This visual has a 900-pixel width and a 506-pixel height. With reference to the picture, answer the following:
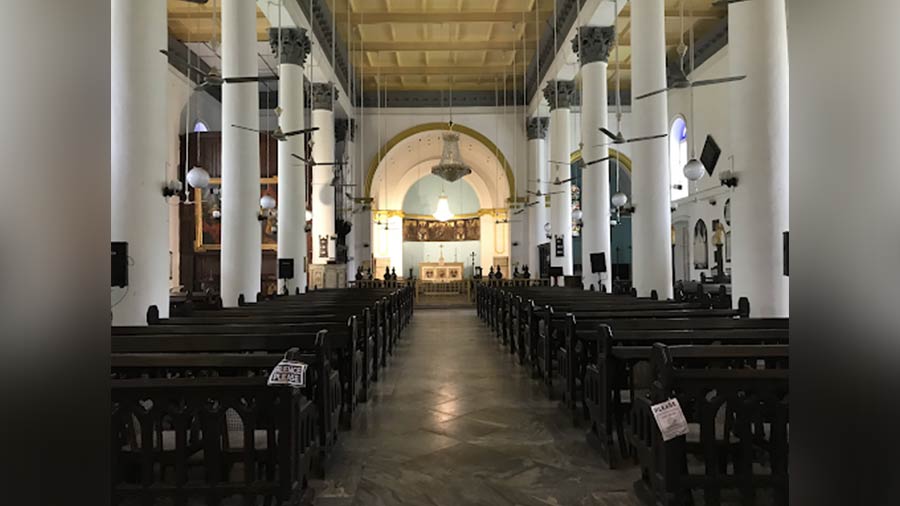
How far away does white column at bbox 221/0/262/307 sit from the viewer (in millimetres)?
9188

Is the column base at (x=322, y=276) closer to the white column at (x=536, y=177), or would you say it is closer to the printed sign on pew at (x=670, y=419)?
the white column at (x=536, y=177)

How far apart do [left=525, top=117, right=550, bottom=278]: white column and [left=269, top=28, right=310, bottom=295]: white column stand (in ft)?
34.7

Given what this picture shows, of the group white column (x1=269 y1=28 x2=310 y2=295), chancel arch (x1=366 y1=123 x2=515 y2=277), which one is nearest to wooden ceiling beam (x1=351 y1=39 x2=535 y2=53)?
white column (x1=269 y1=28 x2=310 y2=295)

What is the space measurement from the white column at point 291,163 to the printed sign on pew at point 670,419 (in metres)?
11.0

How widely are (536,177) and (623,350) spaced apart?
18.4 metres

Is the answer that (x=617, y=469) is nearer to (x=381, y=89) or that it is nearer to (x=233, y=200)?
(x=233, y=200)

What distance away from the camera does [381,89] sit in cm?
2306

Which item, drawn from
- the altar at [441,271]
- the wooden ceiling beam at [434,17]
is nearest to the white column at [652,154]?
the wooden ceiling beam at [434,17]

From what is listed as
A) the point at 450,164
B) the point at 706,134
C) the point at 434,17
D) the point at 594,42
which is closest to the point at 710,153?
the point at 706,134

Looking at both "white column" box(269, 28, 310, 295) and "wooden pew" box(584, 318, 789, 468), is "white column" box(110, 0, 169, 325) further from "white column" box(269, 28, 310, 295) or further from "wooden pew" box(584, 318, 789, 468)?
"white column" box(269, 28, 310, 295)

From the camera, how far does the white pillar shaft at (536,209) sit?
21.4 m
